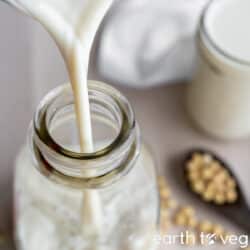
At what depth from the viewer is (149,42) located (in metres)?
0.75

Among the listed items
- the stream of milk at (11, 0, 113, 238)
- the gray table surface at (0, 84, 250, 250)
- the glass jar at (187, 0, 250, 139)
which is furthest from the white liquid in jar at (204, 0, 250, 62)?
the stream of milk at (11, 0, 113, 238)

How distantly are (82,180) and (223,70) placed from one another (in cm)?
25

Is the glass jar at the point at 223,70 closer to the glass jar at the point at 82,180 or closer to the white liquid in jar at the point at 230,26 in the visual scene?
the white liquid in jar at the point at 230,26

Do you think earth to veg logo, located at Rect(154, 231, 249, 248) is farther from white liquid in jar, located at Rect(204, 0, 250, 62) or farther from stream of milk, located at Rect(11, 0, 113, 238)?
stream of milk, located at Rect(11, 0, 113, 238)

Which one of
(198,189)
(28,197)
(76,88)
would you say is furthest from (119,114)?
(198,189)

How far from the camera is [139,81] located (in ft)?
2.52

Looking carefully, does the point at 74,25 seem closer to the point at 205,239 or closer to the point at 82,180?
the point at 82,180

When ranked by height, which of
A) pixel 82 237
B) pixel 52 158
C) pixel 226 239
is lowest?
pixel 226 239

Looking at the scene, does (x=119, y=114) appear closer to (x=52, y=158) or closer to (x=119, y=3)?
(x=52, y=158)

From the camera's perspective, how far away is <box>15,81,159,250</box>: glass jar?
0.45m

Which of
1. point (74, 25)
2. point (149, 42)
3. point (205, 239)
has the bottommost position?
point (205, 239)

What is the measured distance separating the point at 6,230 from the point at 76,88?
312mm

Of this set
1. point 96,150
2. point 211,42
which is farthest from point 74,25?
point 211,42

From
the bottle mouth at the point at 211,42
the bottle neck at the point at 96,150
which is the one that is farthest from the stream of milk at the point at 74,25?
the bottle mouth at the point at 211,42
